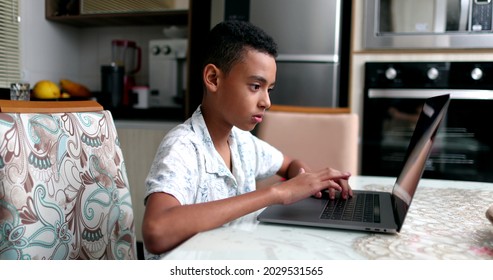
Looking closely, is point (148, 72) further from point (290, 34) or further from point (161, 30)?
point (290, 34)

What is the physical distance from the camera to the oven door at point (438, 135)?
2135 mm

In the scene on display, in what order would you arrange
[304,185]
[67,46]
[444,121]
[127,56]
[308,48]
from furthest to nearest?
[67,46] < [127,56] < [308,48] < [444,121] < [304,185]

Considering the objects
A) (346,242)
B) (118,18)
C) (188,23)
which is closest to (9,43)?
(118,18)

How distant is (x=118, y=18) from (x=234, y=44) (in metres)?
2.21

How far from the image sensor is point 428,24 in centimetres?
221

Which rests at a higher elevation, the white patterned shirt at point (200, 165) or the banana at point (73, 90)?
the banana at point (73, 90)

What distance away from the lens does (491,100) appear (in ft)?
6.98

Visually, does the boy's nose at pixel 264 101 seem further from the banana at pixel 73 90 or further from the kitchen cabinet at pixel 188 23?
the banana at pixel 73 90

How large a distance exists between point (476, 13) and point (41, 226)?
208 centimetres

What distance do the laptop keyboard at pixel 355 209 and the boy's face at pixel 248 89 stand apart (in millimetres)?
235

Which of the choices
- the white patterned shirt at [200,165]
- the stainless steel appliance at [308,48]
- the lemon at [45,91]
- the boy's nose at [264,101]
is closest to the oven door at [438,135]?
the stainless steel appliance at [308,48]

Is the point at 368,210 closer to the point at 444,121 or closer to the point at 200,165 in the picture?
the point at 200,165

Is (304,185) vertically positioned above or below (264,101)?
below

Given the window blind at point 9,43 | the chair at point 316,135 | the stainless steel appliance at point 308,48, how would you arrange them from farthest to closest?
the window blind at point 9,43 < the stainless steel appliance at point 308,48 < the chair at point 316,135
